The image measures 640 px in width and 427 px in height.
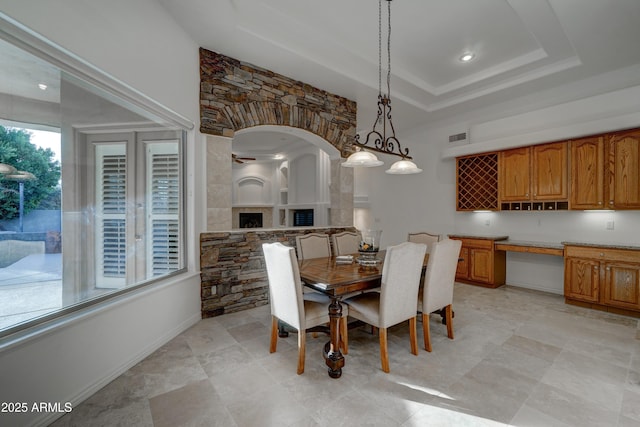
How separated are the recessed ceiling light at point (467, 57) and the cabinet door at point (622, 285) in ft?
10.2

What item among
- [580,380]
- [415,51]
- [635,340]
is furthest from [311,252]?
[635,340]

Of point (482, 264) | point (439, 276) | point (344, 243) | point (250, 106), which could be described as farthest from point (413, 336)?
point (250, 106)

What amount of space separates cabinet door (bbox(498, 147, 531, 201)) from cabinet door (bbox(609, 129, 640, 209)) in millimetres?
883

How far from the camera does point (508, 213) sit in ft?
15.1

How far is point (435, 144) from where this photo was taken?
18.3 ft

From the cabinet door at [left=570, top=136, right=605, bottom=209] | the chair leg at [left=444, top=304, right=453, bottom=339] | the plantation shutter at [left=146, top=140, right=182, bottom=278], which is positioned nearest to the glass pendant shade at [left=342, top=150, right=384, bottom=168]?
the chair leg at [left=444, top=304, right=453, bottom=339]

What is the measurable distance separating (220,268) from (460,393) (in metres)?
2.68

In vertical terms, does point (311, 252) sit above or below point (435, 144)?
below

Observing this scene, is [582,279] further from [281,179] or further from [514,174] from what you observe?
[281,179]

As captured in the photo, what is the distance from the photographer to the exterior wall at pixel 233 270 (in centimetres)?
322

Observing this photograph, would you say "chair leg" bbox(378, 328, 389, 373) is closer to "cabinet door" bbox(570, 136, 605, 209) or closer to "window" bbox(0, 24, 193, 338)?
"window" bbox(0, 24, 193, 338)

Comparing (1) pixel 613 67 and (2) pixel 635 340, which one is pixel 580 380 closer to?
(2) pixel 635 340

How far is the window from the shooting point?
1.64 metres

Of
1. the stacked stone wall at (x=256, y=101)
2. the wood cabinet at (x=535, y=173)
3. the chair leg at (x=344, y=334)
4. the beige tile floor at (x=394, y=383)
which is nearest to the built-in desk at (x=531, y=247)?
the wood cabinet at (x=535, y=173)
